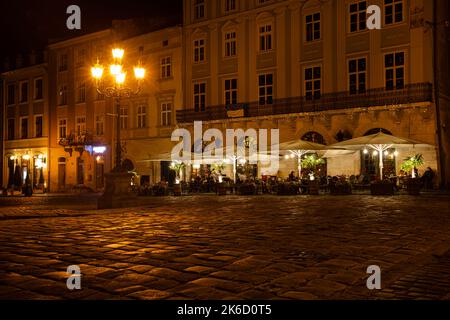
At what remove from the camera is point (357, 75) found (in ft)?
89.1

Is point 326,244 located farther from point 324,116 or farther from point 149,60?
point 149,60

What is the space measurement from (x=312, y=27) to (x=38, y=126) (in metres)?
25.9

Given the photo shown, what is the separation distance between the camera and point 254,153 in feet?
85.8

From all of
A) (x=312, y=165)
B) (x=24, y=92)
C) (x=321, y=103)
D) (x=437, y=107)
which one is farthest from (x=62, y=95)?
(x=437, y=107)

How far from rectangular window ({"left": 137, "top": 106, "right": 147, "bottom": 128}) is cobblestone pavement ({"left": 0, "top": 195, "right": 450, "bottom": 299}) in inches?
992

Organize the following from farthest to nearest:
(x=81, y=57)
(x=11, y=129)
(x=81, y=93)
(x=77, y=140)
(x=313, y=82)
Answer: (x=11, y=129), (x=81, y=93), (x=81, y=57), (x=77, y=140), (x=313, y=82)

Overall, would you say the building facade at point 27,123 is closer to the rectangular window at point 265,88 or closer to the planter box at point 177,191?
the planter box at point 177,191

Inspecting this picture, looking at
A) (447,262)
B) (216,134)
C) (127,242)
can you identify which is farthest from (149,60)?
(447,262)

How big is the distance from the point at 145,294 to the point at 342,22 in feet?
83.5

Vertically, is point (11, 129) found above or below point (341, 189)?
above

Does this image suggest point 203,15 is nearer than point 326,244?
No

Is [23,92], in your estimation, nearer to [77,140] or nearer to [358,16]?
[77,140]

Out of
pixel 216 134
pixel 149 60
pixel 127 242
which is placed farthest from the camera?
pixel 149 60

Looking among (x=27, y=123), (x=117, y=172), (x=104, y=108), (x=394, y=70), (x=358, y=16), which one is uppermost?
(x=358, y=16)
